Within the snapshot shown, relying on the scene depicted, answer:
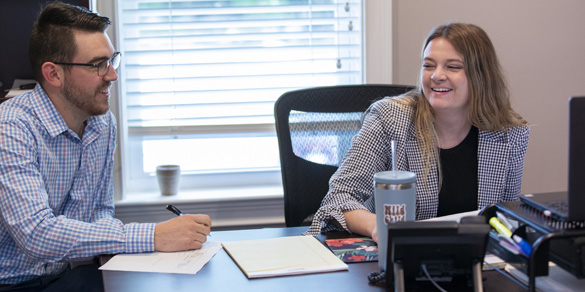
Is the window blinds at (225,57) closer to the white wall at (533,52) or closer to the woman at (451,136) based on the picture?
the white wall at (533,52)

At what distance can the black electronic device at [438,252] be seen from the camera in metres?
0.99

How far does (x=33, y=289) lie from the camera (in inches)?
68.0

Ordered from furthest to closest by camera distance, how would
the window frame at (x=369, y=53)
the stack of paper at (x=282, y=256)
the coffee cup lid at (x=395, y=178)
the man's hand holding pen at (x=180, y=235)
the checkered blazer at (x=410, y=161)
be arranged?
1. the window frame at (x=369, y=53)
2. the checkered blazer at (x=410, y=161)
3. the man's hand holding pen at (x=180, y=235)
4. the stack of paper at (x=282, y=256)
5. the coffee cup lid at (x=395, y=178)

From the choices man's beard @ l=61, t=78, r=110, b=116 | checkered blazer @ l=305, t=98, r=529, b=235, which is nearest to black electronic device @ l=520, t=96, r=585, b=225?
checkered blazer @ l=305, t=98, r=529, b=235

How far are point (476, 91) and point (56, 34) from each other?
4.27 feet

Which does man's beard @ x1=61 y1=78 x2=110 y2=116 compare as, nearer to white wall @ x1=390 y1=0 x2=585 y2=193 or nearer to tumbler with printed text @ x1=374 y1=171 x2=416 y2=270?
tumbler with printed text @ x1=374 y1=171 x2=416 y2=270

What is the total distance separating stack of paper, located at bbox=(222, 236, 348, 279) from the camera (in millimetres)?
1228

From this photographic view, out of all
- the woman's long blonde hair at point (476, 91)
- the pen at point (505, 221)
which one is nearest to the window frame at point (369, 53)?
the woman's long blonde hair at point (476, 91)

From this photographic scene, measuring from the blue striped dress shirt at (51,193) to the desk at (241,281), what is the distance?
0.66 ft

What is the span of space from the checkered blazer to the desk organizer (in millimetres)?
608

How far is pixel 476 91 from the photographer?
1.86 m

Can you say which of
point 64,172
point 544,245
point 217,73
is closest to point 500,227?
point 544,245

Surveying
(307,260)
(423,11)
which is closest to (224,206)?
(423,11)

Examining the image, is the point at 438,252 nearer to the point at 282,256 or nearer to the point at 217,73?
the point at 282,256
